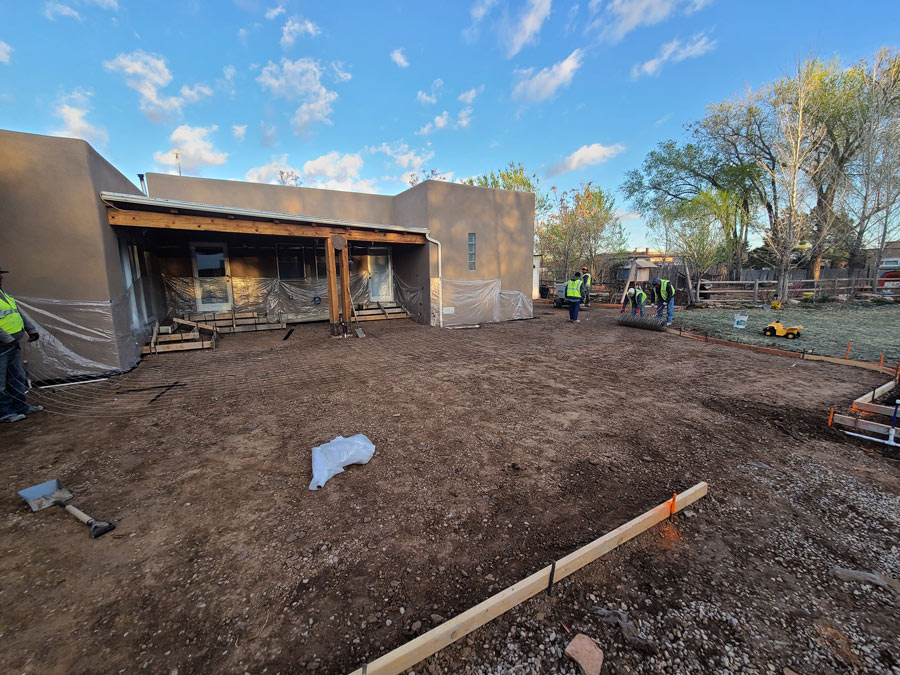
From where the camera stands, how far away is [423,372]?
6.04 m

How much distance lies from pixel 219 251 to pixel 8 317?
740 centimetres

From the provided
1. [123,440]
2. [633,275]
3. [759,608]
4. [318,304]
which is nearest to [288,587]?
[759,608]

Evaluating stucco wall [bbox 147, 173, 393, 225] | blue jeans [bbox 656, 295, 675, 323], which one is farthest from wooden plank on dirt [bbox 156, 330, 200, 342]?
blue jeans [bbox 656, 295, 675, 323]

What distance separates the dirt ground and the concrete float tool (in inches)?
196

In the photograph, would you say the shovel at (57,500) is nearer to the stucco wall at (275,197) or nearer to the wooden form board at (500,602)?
the wooden form board at (500,602)

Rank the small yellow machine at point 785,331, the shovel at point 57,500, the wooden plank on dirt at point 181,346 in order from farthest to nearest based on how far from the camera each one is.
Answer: the small yellow machine at point 785,331 < the wooden plank on dirt at point 181,346 < the shovel at point 57,500

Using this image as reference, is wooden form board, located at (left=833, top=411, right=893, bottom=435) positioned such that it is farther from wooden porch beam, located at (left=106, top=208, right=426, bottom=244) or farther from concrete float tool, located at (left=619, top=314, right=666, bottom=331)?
wooden porch beam, located at (left=106, top=208, right=426, bottom=244)

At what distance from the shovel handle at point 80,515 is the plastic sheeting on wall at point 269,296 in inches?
380

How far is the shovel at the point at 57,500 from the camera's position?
229cm

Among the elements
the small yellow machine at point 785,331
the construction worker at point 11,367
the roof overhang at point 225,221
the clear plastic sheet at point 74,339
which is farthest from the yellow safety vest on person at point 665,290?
the construction worker at point 11,367

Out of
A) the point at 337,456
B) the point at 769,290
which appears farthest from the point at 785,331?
the point at 769,290

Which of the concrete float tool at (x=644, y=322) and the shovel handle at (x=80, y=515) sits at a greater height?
the concrete float tool at (x=644, y=322)

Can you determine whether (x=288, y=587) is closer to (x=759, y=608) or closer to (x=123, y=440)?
(x=759, y=608)

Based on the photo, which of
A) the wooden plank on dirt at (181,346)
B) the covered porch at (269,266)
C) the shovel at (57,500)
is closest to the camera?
the shovel at (57,500)
